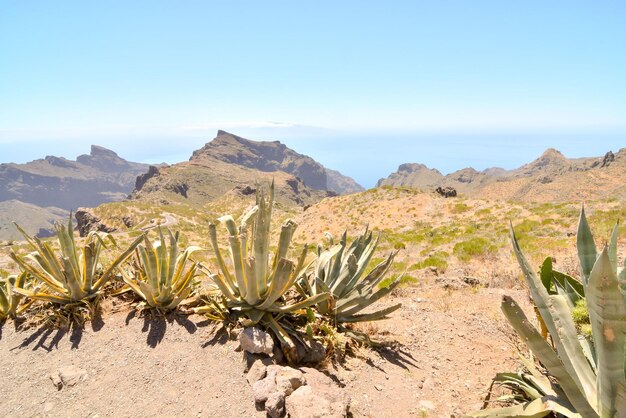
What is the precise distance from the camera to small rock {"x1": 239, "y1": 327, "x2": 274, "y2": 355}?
397 cm

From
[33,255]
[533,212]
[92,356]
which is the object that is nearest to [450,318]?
[92,356]

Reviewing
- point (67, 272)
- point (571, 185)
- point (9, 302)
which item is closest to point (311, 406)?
point (67, 272)

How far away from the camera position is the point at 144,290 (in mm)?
4633

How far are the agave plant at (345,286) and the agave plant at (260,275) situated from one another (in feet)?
1.64

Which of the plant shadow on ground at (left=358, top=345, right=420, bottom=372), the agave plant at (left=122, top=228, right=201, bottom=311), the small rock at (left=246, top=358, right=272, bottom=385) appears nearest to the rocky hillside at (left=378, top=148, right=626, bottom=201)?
the plant shadow on ground at (left=358, top=345, right=420, bottom=372)

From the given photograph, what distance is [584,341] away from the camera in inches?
123

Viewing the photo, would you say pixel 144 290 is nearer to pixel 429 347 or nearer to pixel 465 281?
pixel 429 347

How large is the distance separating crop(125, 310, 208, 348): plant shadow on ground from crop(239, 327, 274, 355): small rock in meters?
0.89

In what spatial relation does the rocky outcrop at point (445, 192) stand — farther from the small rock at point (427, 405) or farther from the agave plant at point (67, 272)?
the agave plant at point (67, 272)

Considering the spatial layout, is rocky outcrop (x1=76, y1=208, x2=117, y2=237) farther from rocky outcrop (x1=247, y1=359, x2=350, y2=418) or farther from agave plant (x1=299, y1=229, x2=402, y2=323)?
rocky outcrop (x1=247, y1=359, x2=350, y2=418)

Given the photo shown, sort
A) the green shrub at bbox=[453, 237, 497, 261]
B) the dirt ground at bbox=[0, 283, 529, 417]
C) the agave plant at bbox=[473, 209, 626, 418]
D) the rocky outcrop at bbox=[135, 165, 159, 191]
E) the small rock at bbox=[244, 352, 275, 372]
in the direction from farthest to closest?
the rocky outcrop at bbox=[135, 165, 159, 191] < the green shrub at bbox=[453, 237, 497, 261] < the small rock at bbox=[244, 352, 275, 372] < the dirt ground at bbox=[0, 283, 529, 417] < the agave plant at bbox=[473, 209, 626, 418]

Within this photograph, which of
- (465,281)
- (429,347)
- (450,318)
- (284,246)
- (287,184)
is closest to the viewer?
(284,246)

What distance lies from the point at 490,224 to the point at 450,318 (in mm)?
16445

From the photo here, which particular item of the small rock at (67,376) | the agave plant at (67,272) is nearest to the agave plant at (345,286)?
the agave plant at (67,272)
